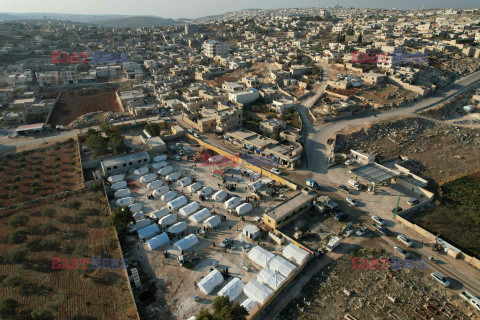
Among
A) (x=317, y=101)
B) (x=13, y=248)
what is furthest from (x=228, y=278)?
(x=317, y=101)

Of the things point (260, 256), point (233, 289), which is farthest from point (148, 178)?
Result: point (233, 289)

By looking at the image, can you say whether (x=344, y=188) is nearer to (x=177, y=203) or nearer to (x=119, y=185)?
(x=177, y=203)

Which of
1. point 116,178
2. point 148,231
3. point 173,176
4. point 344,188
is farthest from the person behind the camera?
point 173,176

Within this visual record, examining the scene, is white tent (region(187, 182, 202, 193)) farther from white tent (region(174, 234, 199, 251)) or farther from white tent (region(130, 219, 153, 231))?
white tent (region(174, 234, 199, 251))

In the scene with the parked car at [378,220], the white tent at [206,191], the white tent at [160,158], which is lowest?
the parked car at [378,220]

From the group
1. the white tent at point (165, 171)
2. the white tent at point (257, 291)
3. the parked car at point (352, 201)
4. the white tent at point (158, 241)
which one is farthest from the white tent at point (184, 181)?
the parked car at point (352, 201)

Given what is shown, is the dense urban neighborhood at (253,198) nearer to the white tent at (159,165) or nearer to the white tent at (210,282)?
the white tent at (210,282)

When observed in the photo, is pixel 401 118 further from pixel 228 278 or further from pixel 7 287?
pixel 7 287
